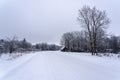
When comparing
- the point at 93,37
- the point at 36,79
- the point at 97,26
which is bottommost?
the point at 36,79

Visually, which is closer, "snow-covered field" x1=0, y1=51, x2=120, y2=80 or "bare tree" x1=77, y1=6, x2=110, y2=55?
"snow-covered field" x1=0, y1=51, x2=120, y2=80

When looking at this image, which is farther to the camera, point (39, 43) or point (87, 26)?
point (39, 43)

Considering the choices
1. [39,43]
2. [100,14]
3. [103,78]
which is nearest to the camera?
[103,78]

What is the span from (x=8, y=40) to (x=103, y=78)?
76.1 metres

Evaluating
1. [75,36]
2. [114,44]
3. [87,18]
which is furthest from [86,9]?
[75,36]

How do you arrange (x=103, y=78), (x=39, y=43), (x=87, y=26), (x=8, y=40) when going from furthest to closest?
(x=39, y=43)
(x=8, y=40)
(x=87, y=26)
(x=103, y=78)

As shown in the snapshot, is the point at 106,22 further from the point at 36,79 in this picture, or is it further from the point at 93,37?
the point at 36,79

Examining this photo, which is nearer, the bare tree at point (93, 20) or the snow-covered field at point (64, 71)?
the snow-covered field at point (64, 71)

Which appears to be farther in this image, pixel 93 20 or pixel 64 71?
pixel 93 20

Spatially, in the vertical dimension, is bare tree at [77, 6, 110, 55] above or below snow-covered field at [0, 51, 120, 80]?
above

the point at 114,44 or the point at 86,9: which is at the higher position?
the point at 86,9

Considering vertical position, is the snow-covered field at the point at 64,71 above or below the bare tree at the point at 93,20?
below

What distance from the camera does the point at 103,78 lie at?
6.47 m

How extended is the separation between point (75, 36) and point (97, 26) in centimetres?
7604
